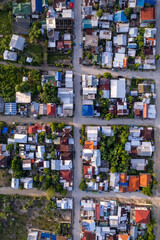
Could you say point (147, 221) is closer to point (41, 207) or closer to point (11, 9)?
point (41, 207)

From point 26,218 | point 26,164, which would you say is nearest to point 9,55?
point 26,164

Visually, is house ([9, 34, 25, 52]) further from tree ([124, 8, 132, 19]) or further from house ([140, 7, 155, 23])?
house ([140, 7, 155, 23])

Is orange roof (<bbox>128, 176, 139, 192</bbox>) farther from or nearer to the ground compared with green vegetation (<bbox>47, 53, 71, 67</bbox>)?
nearer to the ground

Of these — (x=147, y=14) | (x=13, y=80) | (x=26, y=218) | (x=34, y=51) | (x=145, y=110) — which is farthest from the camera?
(x=26, y=218)

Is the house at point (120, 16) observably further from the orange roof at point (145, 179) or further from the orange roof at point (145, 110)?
the orange roof at point (145, 179)

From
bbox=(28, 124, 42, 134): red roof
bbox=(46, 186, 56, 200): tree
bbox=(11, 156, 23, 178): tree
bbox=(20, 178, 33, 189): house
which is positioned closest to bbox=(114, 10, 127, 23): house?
bbox=(28, 124, 42, 134): red roof

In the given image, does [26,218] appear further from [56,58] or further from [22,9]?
[22,9]
